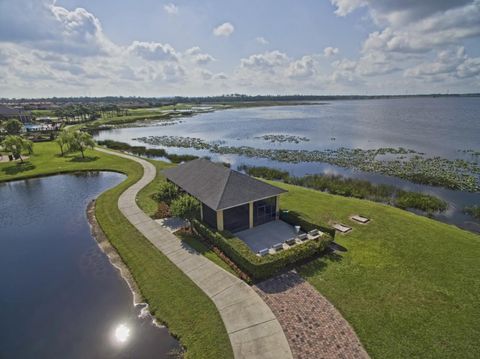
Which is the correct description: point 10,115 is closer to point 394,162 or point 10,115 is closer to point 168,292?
point 168,292

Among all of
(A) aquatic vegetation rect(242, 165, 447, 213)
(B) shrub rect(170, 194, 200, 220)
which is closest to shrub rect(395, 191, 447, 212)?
(A) aquatic vegetation rect(242, 165, 447, 213)

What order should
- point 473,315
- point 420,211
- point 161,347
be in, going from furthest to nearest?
point 420,211, point 473,315, point 161,347

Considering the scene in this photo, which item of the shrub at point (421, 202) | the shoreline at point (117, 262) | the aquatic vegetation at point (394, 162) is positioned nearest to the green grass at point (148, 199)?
the shoreline at point (117, 262)

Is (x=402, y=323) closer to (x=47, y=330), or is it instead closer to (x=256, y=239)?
(x=256, y=239)

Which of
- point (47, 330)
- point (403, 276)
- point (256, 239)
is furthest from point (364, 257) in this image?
point (47, 330)

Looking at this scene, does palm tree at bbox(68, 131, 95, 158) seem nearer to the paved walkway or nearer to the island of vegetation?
the island of vegetation

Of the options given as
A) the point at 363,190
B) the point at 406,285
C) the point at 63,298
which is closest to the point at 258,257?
the point at 406,285

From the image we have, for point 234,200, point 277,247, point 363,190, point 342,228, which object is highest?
point 234,200
